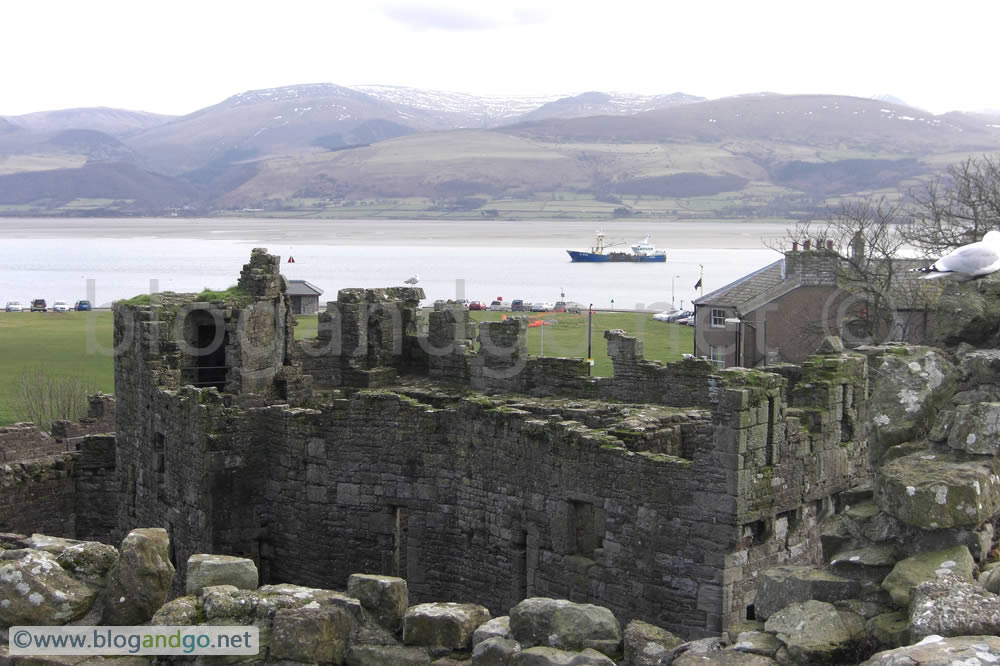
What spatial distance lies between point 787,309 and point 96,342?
4741 centimetres

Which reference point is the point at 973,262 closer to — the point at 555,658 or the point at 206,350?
the point at 555,658

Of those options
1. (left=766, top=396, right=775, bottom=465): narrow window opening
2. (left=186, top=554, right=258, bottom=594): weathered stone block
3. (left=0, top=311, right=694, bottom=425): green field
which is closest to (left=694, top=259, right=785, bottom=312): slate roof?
(left=0, top=311, right=694, bottom=425): green field

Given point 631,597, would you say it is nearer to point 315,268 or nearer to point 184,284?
point 184,284

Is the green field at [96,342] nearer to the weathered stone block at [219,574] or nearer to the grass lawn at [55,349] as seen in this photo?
the grass lawn at [55,349]

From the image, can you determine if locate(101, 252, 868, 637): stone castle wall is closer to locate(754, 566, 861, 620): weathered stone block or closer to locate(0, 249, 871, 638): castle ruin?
locate(0, 249, 871, 638): castle ruin

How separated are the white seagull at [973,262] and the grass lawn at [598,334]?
4322cm

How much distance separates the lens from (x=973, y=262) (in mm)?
12516

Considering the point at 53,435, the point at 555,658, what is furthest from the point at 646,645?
the point at 53,435

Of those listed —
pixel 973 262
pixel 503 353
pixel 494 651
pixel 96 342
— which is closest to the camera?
pixel 494 651

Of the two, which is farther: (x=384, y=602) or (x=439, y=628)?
(x=384, y=602)

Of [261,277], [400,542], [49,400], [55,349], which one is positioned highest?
[261,277]

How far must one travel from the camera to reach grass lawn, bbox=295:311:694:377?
217ft

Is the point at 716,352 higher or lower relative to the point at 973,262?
lower

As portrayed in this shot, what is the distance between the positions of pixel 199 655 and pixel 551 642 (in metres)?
2.80
